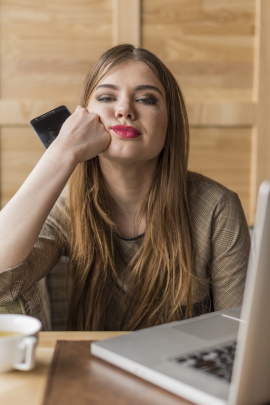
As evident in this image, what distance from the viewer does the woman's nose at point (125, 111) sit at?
1332 mm

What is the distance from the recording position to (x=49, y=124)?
1405 millimetres

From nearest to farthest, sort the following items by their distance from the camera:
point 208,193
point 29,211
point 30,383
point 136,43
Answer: point 30,383
point 29,211
point 208,193
point 136,43

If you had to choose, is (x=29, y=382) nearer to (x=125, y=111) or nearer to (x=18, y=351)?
(x=18, y=351)

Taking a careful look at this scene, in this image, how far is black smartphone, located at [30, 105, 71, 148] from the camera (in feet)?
4.57

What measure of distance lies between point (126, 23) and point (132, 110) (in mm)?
948

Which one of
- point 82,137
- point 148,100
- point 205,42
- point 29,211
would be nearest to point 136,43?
point 205,42

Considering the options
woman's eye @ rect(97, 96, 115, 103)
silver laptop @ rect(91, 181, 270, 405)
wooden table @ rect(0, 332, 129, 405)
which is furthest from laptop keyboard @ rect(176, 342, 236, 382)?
woman's eye @ rect(97, 96, 115, 103)

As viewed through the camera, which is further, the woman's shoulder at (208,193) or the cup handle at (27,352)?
the woman's shoulder at (208,193)

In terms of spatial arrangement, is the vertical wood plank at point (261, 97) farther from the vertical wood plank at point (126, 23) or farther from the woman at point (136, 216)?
the woman at point (136, 216)

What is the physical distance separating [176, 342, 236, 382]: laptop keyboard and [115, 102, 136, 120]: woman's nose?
650mm

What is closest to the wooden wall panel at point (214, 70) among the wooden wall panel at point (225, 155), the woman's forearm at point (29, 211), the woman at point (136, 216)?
the wooden wall panel at point (225, 155)

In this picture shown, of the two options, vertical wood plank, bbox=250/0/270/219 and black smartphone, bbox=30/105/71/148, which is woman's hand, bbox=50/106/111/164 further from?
vertical wood plank, bbox=250/0/270/219

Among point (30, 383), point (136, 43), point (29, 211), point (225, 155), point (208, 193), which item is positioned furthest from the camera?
point (225, 155)

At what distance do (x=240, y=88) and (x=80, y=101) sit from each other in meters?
0.98
